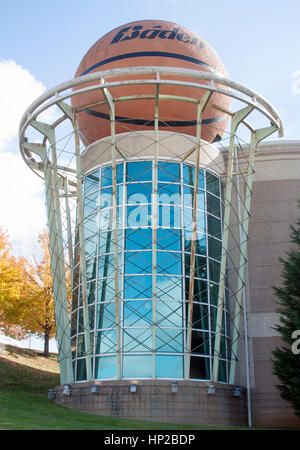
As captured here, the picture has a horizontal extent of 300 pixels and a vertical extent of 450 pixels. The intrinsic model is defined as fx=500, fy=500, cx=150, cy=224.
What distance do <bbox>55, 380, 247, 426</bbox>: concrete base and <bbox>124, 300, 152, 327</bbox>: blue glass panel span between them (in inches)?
76.2

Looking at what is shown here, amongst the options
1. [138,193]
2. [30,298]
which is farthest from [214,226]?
[30,298]

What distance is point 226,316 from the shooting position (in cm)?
1873

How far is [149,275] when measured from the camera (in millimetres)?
17109

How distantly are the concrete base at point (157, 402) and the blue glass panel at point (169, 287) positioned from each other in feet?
9.30

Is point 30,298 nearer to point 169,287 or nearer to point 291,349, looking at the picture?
point 169,287

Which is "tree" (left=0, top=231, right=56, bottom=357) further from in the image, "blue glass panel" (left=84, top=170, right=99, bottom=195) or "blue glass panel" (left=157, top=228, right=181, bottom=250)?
"blue glass panel" (left=157, top=228, right=181, bottom=250)

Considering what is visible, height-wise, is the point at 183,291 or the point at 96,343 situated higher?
the point at 183,291

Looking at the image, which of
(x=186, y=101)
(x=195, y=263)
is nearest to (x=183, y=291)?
(x=195, y=263)

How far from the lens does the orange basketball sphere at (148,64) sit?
18.1 metres

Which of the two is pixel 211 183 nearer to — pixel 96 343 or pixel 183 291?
pixel 183 291

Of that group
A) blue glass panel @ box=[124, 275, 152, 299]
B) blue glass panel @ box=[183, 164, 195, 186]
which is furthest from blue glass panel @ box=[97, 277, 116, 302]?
blue glass panel @ box=[183, 164, 195, 186]

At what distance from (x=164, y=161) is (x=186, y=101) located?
2.32m

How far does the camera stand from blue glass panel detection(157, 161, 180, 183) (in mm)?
18406

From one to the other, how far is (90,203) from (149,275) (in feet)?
12.9
